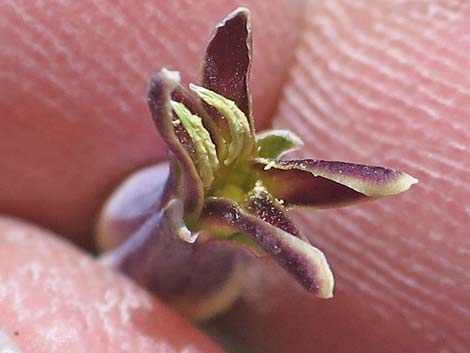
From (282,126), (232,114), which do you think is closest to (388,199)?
(282,126)

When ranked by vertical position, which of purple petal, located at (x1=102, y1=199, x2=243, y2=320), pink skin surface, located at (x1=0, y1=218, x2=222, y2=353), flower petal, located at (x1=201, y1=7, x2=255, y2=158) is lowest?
pink skin surface, located at (x1=0, y1=218, x2=222, y2=353)

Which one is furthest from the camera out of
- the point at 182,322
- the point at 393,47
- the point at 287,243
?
the point at 393,47

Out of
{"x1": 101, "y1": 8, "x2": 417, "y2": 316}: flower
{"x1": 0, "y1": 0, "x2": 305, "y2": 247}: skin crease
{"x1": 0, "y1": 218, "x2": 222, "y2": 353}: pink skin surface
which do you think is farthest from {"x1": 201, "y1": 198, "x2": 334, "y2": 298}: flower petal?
{"x1": 0, "y1": 0, "x2": 305, "y2": 247}: skin crease

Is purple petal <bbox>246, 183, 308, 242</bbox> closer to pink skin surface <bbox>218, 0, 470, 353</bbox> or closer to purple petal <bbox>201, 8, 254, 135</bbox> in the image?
purple petal <bbox>201, 8, 254, 135</bbox>

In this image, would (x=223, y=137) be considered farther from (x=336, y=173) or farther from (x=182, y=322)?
(x=182, y=322)

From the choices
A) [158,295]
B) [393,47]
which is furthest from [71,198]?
[393,47]
